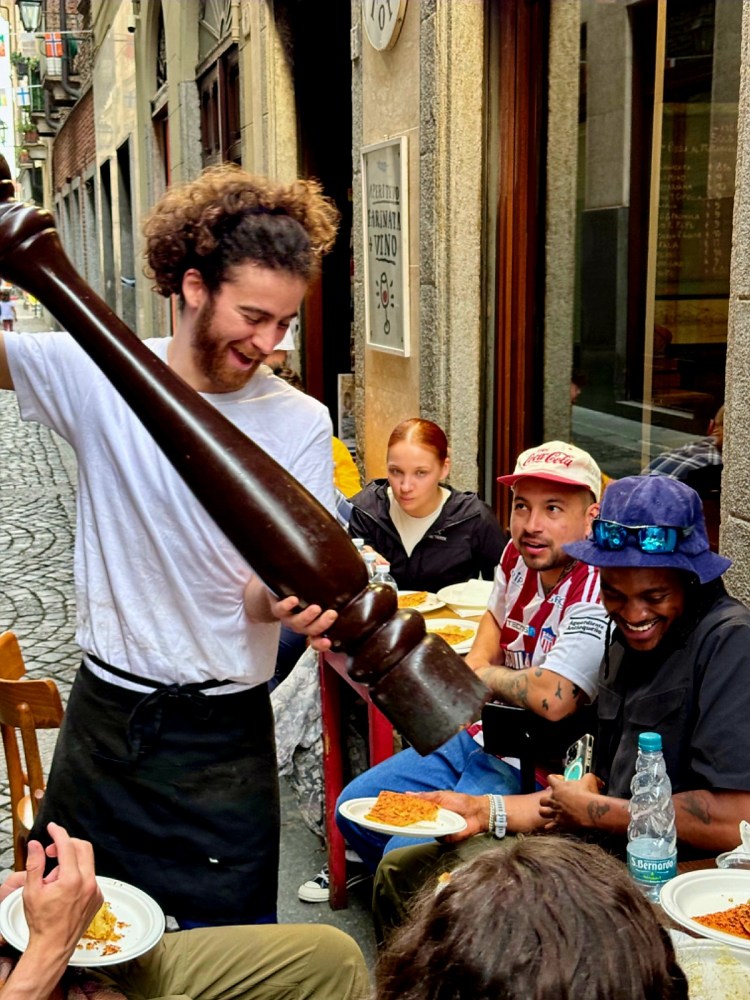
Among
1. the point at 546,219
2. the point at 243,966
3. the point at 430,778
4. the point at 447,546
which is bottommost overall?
the point at 430,778

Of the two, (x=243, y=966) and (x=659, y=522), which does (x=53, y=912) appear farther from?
(x=659, y=522)

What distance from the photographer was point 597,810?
8.23ft

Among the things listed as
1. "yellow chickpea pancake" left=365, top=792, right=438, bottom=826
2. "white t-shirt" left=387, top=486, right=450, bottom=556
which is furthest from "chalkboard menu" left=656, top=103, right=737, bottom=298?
"yellow chickpea pancake" left=365, top=792, right=438, bottom=826

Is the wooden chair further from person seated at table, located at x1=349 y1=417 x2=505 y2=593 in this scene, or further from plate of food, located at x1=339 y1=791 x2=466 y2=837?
person seated at table, located at x1=349 y1=417 x2=505 y2=593

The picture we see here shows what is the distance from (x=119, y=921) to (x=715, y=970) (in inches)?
39.4

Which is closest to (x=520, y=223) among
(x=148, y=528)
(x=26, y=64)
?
(x=148, y=528)

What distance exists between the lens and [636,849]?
226 centimetres

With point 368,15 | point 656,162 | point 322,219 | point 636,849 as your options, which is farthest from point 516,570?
point 368,15

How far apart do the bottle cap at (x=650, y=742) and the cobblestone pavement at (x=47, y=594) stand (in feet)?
5.18

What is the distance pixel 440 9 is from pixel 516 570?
11.5 ft

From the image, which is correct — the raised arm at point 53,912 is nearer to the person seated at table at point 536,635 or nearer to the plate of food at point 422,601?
the person seated at table at point 536,635

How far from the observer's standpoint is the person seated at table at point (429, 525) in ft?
15.5

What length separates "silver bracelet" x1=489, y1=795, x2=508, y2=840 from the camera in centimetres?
290

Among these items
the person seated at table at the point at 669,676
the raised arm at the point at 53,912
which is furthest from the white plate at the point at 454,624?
the raised arm at the point at 53,912
